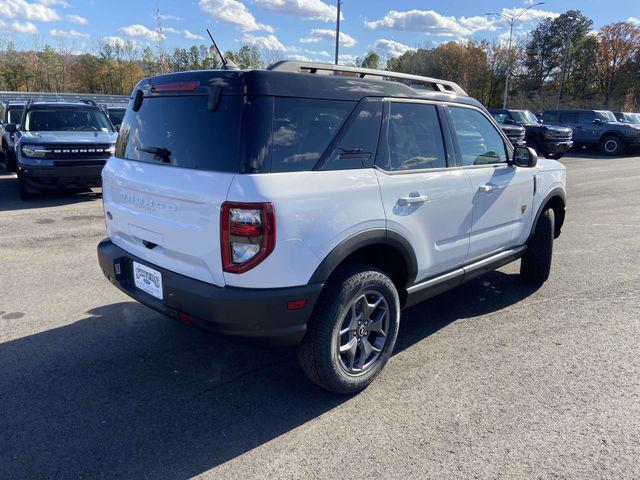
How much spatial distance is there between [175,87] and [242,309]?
144cm

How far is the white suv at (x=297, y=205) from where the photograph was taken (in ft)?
8.30

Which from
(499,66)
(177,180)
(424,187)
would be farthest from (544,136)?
(499,66)

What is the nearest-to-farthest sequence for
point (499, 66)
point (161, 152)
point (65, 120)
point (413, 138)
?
point (161, 152) → point (413, 138) → point (65, 120) → point (499, 66)

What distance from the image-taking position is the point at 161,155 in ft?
9.80

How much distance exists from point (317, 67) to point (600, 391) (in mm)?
2796

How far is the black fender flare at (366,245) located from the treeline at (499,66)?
4692 centimetres

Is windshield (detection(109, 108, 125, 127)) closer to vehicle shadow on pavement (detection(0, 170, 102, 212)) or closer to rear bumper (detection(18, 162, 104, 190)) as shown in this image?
vehicle shadow on pavement (detection(0, 170, 102, 212))

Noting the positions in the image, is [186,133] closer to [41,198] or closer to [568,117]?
[41,198]

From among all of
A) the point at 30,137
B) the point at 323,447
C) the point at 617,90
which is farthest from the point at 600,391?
the point at 617,90

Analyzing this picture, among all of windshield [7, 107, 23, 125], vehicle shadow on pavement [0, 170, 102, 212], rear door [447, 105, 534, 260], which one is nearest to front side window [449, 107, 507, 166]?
rear door [447, 105, 534, 260]

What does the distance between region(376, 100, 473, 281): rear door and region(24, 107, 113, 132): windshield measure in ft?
28.0

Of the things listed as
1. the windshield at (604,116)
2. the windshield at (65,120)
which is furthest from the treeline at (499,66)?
the windshield at (65,120)

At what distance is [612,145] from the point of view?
21969 millimetres

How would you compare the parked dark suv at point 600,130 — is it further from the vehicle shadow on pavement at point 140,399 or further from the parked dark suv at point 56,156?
the vehicle shadow on pavement at point 140,399
